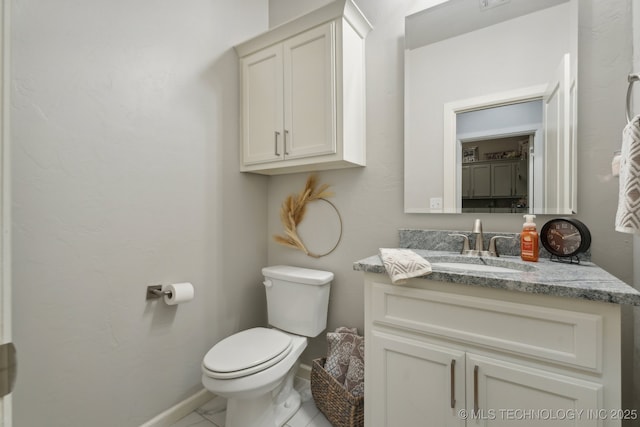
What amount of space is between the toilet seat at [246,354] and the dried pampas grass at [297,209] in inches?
22.8

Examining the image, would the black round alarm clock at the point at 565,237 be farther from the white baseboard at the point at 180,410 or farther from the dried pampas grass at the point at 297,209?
the white baseboard at the point at 180,410

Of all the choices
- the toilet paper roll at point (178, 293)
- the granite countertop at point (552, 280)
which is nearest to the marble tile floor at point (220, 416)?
the toilet paper roll at point (178, 293)

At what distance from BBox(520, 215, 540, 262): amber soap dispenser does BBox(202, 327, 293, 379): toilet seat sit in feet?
3.81

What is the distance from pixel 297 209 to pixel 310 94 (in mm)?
720

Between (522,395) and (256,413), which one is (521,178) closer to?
(522,395)

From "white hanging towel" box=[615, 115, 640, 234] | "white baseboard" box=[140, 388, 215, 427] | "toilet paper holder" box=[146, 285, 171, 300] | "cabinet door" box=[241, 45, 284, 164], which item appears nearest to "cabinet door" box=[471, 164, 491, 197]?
"white hanging towel" box=[615, 115, 640, 234]

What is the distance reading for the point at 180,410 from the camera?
153 centimetres

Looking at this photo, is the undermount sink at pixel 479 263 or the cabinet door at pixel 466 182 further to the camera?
the cabinet door at pixel 466 182

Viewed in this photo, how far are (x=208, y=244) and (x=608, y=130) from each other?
1980 mm

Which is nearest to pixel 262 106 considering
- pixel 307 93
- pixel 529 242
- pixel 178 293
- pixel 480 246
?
pixel 307 93

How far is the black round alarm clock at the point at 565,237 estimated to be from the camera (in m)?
1.11

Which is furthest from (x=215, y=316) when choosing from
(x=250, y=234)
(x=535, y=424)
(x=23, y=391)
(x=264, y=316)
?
(x=535, y=424)

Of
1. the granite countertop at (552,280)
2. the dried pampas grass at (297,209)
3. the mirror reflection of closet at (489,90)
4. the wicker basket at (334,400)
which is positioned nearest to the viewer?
the granite countertop at (552,280)

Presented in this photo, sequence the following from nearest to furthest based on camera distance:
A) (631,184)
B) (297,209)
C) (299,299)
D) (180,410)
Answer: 1. (631,184)
2. (180,410)
3. (299,299)
4. (297,209)
